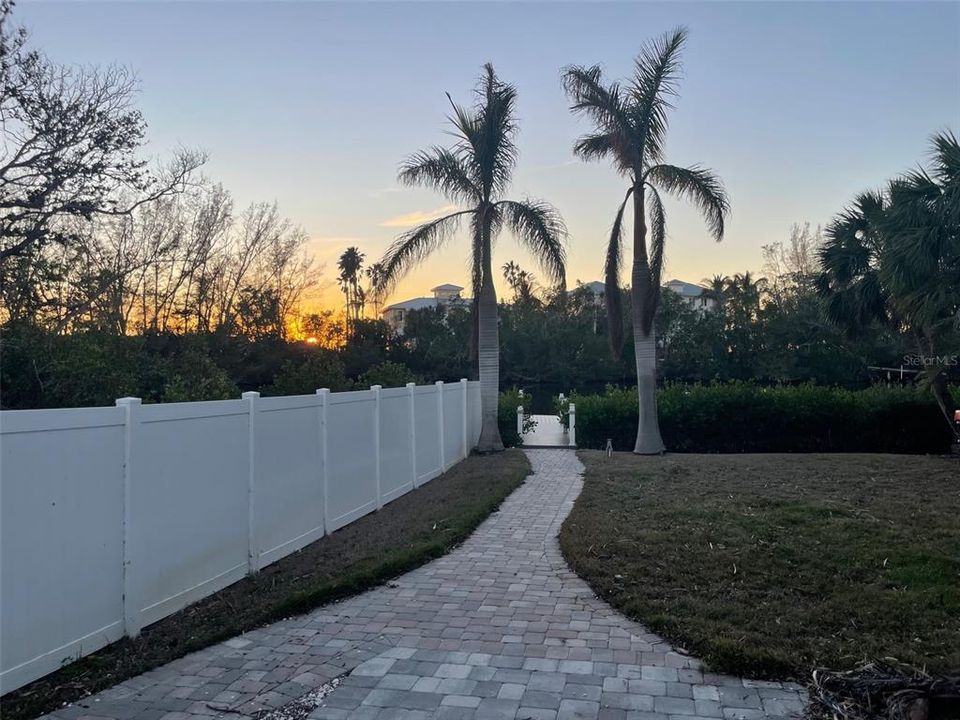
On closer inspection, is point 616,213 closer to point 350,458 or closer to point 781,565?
point 350,458

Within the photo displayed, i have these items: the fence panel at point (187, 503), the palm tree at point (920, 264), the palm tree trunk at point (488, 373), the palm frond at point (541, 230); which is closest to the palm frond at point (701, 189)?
the palm frond at point (541, 230)

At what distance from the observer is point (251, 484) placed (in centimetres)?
653

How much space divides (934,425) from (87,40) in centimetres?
1956

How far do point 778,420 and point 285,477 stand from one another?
1397 cm

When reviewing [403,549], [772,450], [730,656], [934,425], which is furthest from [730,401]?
[730,656]

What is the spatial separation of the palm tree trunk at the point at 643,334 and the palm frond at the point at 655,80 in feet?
4.51

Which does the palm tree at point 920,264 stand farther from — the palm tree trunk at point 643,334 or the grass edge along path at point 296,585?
the grass edge along path at point 296,585

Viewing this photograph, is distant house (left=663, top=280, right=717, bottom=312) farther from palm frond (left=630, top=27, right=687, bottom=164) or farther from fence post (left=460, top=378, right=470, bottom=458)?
fence post (left=460, top=378, right=470, bottom=458)

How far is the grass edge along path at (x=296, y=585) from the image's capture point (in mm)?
4090

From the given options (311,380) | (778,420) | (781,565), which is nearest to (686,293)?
(778,420)

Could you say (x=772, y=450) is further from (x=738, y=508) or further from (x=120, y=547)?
(x=120, y=547)

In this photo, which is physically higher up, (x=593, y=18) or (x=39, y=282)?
(x=593, y=18)

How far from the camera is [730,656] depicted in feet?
14.2

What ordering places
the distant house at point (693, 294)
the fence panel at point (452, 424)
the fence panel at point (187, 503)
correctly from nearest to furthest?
the fence panel at point (187, 503)
the fence panel at point (452, 424)
the distant house at point (693, 294)
